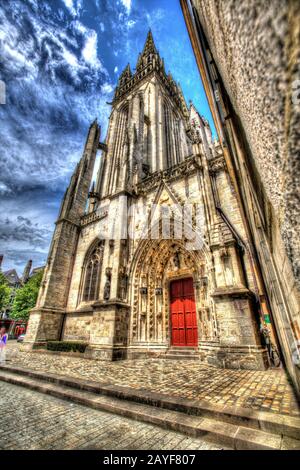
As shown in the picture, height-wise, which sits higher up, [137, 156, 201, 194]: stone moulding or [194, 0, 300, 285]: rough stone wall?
[137, 156, 201, 194]: stone moulding

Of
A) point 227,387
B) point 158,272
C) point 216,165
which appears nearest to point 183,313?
point 158,272

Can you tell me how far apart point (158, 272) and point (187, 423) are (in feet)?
23.7

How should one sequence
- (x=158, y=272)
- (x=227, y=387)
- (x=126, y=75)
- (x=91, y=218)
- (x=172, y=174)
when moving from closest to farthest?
(x=227, y=387), (x=158, y=272), (x=172, y=174), (x=91, y=218), (x=126, y=75)

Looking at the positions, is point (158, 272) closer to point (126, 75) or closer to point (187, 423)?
point (187, 423)

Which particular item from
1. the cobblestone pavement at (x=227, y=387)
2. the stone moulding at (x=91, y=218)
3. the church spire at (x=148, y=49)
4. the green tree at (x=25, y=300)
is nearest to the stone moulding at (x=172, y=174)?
the stone moulding at (x=91, y=218)

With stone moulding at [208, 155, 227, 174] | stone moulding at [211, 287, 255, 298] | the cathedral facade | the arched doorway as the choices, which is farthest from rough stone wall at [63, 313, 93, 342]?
stone moulding at [208, 155, 227, 174]

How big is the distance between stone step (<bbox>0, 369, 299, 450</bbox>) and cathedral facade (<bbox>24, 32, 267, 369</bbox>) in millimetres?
3546

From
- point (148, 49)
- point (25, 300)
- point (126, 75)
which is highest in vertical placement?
point (148, 49)

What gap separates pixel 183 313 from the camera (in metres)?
8.82

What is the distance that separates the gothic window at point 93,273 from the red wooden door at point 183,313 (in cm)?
421

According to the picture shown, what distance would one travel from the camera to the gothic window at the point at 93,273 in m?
11.4

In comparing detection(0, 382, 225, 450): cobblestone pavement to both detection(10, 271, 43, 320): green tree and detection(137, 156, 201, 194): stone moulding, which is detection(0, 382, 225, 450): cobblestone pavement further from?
detection(10, 271, 43, 320): green tree

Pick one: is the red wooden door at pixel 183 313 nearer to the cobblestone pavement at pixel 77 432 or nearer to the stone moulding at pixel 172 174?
the stone moulding at pixel 172 174

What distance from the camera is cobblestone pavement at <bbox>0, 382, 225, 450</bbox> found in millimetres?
2131
